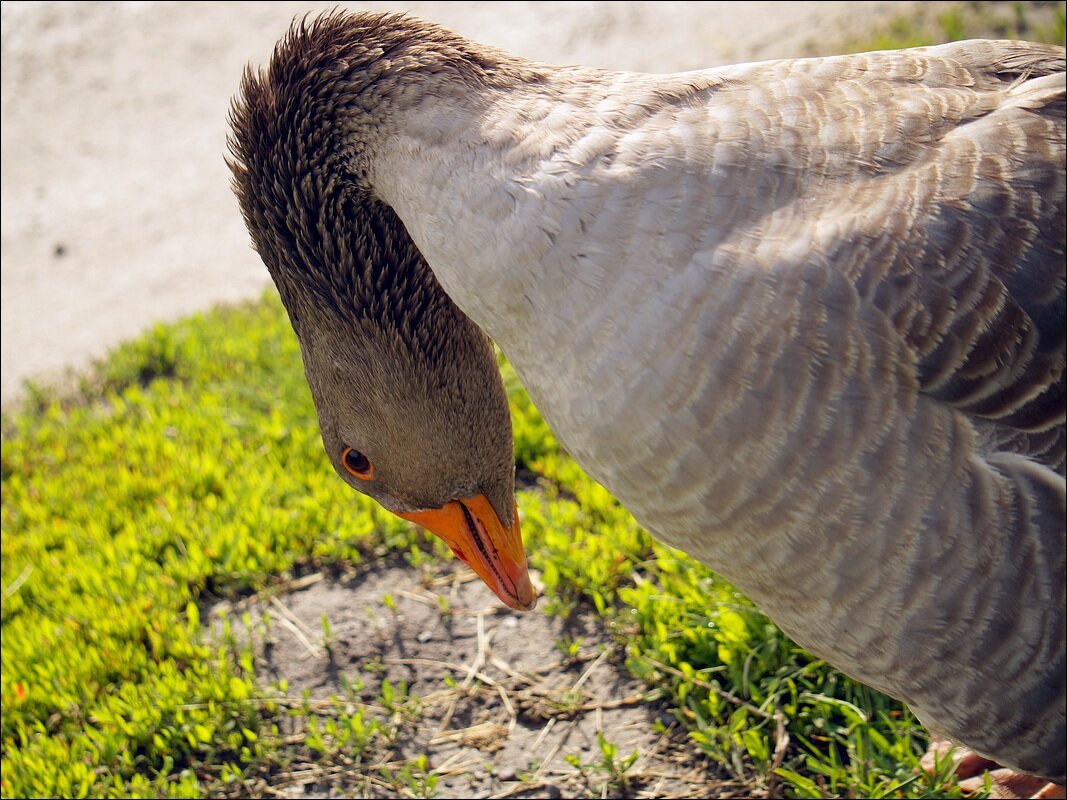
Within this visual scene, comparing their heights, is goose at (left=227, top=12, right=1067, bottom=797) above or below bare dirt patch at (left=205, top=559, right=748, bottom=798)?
above

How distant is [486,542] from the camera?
318cm

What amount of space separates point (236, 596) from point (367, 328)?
1.86 m

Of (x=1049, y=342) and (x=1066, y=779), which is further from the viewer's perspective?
(x=1066, y=779)

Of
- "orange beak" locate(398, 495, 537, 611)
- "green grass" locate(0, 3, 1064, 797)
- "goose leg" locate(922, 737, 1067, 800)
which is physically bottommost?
"goose leg" locate(922, 737, 1067, 800)

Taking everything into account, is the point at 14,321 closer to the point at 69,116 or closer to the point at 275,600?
the point at 69,116

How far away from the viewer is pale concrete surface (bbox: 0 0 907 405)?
710 centimetres

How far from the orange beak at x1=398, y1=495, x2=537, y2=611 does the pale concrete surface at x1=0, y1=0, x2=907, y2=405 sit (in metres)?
4.10

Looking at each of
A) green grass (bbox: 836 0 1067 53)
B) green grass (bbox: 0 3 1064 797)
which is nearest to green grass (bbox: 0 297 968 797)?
green grass (bbox: 0 3 1064 797)

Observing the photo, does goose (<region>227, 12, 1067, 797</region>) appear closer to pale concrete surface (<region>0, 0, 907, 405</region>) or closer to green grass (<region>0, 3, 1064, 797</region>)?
green grass (<region>0, 3, 1064, 797</region>)

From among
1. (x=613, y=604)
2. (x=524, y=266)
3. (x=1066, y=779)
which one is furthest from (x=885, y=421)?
(x=613, y=604)

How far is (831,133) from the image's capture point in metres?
2.37

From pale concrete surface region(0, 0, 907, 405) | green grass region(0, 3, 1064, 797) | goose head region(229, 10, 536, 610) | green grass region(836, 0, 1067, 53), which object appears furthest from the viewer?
pale concrete surface region(0, 0, 907, 405)

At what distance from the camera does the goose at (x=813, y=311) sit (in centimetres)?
222

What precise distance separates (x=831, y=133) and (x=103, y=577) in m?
3.34
